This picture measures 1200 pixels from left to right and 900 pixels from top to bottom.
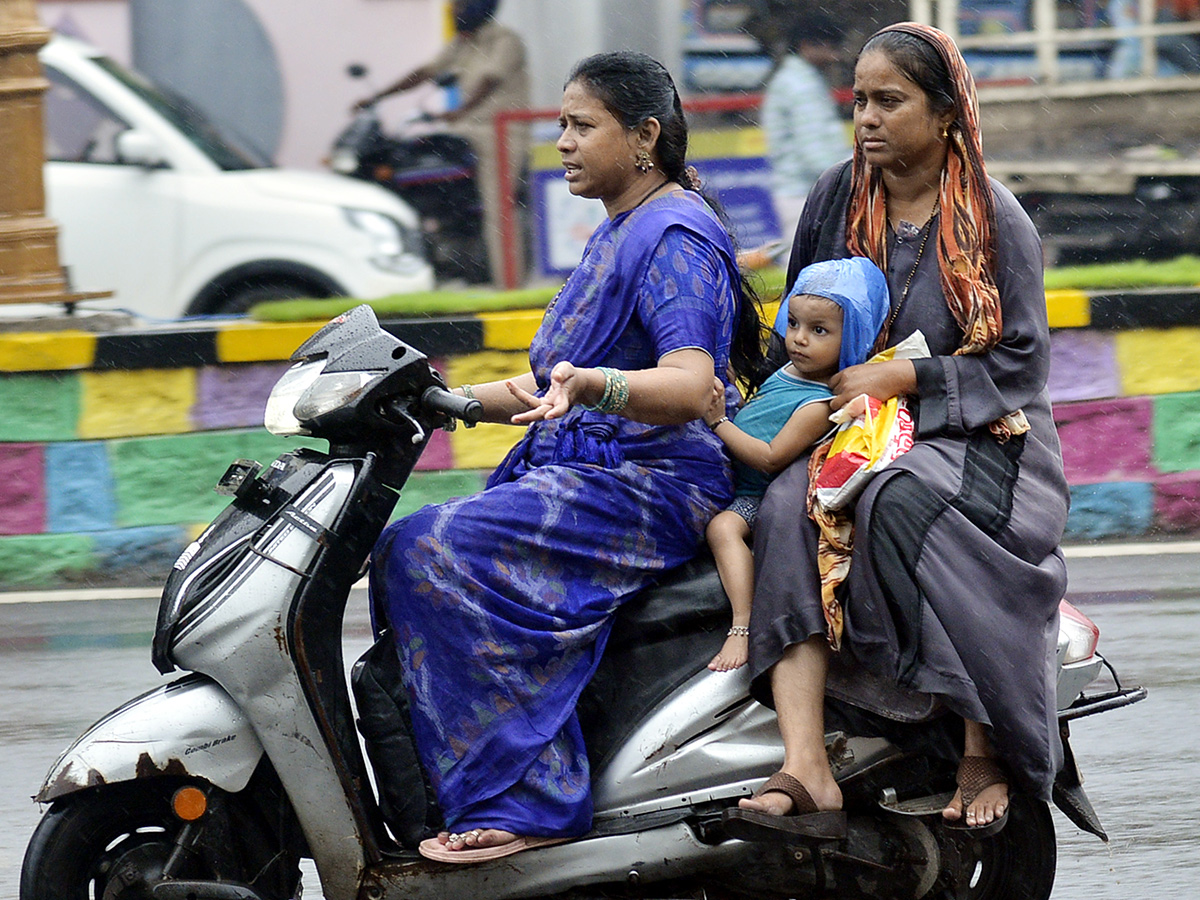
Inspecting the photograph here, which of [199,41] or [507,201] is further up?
[199,41]

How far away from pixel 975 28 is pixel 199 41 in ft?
21.8

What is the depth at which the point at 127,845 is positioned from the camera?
3041 mm

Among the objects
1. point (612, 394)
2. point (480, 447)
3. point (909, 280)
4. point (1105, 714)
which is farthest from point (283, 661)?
point (480, 447)

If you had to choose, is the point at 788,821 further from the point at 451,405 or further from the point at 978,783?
the point at 451,405

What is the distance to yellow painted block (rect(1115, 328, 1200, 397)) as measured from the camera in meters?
7.11

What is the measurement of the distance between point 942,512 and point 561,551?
70 cm

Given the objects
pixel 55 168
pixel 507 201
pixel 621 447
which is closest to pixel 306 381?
pixel 621 447

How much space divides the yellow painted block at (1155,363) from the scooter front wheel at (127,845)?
16.5 ft

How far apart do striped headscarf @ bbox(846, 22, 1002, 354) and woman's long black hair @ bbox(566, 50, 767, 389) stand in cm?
27

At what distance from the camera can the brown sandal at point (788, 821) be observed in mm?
3010

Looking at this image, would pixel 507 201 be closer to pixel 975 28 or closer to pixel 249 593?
pixel 975 28

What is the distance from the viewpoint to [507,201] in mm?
11695

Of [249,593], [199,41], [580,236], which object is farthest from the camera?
[199,41]

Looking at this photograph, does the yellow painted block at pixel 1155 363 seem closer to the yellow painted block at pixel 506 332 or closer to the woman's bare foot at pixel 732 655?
the yellow painted block at pixel 506 332
